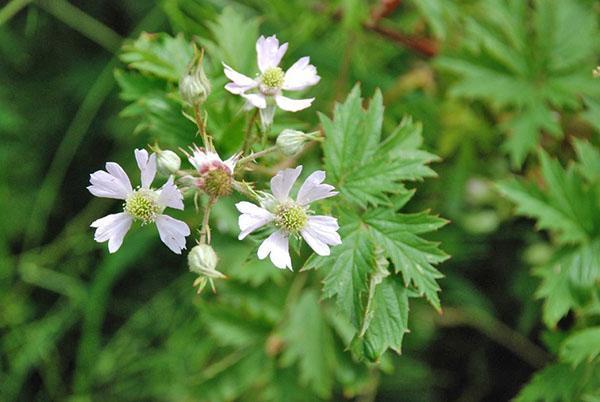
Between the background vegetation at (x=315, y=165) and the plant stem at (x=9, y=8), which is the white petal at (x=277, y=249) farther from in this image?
the plant stem at (x=9, y=8)

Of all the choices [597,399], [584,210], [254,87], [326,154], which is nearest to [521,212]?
[584,210]

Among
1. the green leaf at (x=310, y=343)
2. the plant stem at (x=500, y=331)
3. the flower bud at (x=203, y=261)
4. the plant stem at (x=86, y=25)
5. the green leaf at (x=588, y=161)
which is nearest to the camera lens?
the flower bud at (x=203, y=261)

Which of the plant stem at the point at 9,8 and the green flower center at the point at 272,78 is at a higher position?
the green flower center at the point at 272,78

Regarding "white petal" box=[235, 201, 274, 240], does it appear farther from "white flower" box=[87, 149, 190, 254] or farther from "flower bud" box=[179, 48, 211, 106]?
"flower bud" box=[179, 48, 211, 106]

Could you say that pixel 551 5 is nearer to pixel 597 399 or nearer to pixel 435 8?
pixel 435 8

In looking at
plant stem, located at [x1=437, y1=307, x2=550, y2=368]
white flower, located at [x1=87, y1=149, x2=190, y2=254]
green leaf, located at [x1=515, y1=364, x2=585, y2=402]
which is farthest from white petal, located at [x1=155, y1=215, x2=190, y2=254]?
plant stem, located at [x1=437, y1=307, x2=550, y2=368]

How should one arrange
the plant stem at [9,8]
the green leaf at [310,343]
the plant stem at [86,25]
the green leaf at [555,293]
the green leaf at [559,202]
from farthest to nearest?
the plant stem at [86,25]
the plant stem at [9,8]
the green leaf at [310,343]
the green leaf at [559,202]
the green leaf at [555,293]

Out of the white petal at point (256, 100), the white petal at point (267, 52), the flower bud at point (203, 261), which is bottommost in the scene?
the flower bud at point (203, 261)

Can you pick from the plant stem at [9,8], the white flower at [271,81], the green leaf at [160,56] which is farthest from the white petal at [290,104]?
the plant stem at [9,8]
